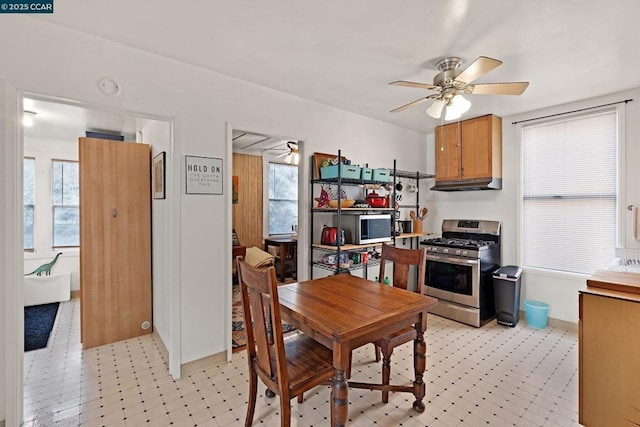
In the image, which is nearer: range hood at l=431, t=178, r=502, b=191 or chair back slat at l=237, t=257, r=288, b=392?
chair back slat at l=237, t=257, r=288, b=392

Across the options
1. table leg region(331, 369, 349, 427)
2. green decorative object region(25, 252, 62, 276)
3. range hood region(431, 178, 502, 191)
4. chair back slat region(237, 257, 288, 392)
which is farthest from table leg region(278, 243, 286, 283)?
table leg region(331, 369, 349, 427)

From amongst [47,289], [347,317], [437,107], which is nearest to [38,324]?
[47,289]

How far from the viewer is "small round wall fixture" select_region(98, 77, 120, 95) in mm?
2080

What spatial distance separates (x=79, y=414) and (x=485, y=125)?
188 inches

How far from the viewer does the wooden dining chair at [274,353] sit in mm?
1509

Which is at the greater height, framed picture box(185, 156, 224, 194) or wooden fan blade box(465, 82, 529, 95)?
wooden fan blade box(465, 82, 529, 95)

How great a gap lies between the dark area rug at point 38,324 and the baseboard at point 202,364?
1.62 m

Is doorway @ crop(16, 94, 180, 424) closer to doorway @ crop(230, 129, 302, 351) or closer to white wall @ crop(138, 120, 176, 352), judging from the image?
white wall @ crop(138, 120, 176, 352)

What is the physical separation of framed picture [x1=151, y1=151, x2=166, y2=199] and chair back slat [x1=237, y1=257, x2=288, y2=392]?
148 centimetres

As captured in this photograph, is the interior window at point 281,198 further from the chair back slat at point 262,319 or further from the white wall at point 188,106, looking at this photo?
the chair back slat at point 262,319

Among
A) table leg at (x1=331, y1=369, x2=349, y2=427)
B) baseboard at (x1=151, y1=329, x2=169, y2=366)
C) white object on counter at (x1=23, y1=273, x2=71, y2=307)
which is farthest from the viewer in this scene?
white object on counter at (x1=23, y1=273, x2=71, y2=307)

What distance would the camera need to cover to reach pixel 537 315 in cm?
338

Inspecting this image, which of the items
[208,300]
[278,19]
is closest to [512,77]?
[278,19]

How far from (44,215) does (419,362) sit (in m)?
5.33
